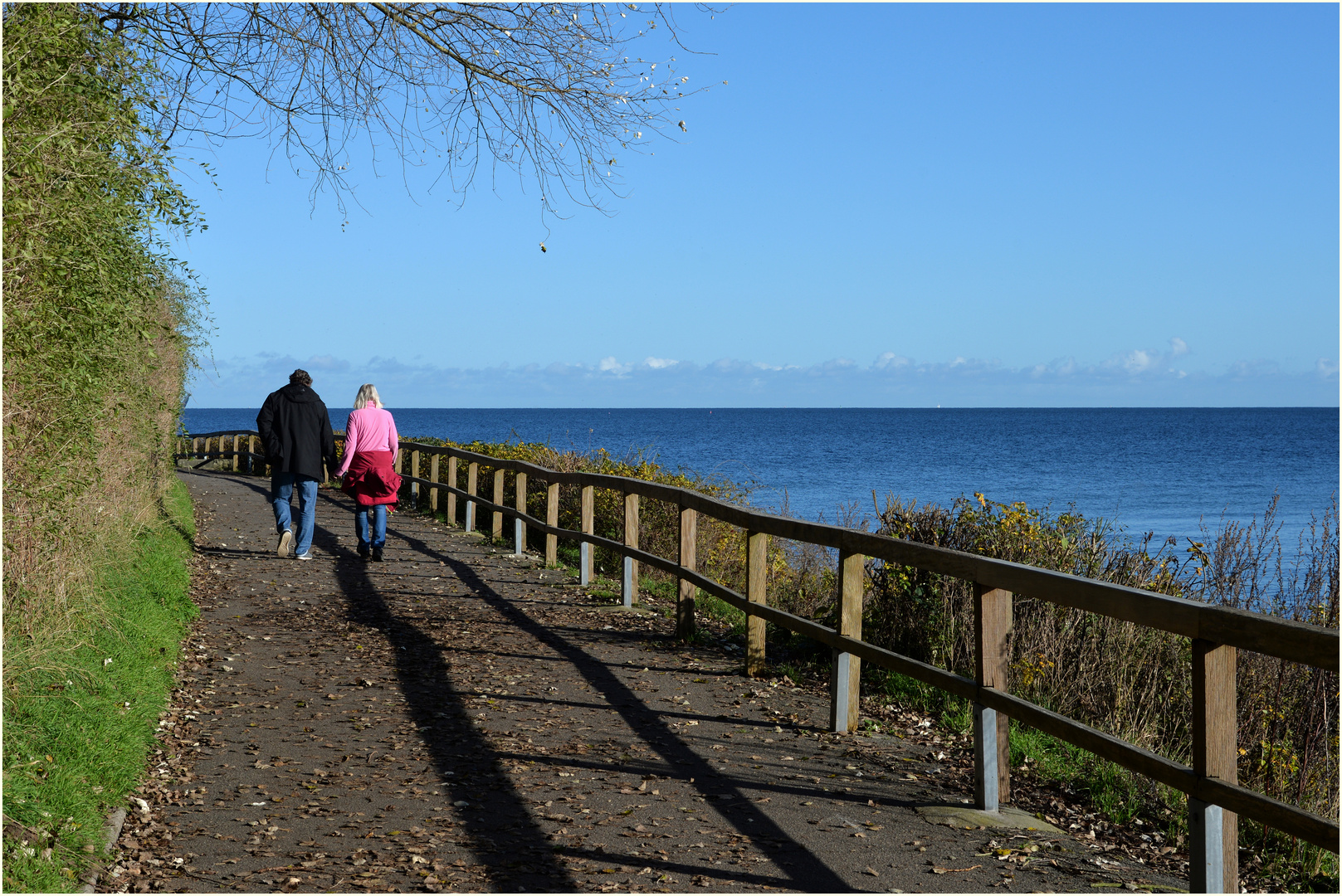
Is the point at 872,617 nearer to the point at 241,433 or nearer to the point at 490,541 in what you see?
the point at 490,541

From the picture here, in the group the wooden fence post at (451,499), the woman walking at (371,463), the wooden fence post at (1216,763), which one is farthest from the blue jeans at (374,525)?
the wooden fence post at (1216,763)

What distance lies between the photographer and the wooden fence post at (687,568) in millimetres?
8969

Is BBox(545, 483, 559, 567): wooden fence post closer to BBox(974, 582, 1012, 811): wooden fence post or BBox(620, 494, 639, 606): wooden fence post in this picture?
BBox(620, 494, 639, 606): wooden fence post

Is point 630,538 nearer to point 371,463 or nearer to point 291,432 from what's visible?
point 371,463

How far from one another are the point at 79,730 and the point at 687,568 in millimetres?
4617

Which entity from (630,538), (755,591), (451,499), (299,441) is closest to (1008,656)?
(755,591)

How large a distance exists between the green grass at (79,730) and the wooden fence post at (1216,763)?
4.06 m

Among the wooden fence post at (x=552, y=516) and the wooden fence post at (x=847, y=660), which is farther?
the wooden fence post at (x=552, y=516)

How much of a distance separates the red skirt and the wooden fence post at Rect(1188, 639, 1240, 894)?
1040cm

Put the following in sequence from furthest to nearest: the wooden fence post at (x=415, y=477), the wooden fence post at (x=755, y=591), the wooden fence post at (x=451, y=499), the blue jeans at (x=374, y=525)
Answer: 1. the wooden fence post at (x=415, y=477)
2. the wooden fence post at (x=451, y=499)
3. the blue jeans at (x=374, y=525)
4. the wooden fence post at (x=755, y=591)

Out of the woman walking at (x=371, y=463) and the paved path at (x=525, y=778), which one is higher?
the woman walking at (x=371, y=463)

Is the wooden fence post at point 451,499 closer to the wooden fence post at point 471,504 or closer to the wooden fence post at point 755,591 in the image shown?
the wooden fence post at point 471,504

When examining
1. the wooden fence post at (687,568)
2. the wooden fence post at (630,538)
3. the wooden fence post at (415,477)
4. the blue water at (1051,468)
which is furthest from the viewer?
the blue water at (1051,468)

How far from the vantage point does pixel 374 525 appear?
13.3m
